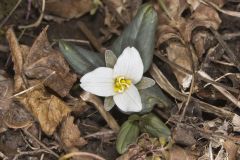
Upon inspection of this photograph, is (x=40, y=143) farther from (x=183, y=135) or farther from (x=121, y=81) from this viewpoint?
(x=183, y=135)

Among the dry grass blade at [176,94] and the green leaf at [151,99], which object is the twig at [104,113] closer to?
the green leaf at [151,99]

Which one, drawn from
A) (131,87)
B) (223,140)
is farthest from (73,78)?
(223,140)

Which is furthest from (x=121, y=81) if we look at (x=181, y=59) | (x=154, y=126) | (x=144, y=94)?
(x=181, y=59)

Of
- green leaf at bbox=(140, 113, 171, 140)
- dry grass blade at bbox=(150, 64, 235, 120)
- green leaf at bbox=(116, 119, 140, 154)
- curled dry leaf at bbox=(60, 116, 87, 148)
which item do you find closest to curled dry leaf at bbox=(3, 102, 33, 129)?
curled dry leaf at bbox=(60, 116, 87, 148)

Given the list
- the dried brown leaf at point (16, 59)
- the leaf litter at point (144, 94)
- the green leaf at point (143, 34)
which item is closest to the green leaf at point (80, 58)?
the leaf litter at point (144, 94)

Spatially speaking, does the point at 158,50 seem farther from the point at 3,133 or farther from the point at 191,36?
the point at 3,133

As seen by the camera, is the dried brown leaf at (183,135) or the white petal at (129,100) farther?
the dried brown leaf at (183,135)
